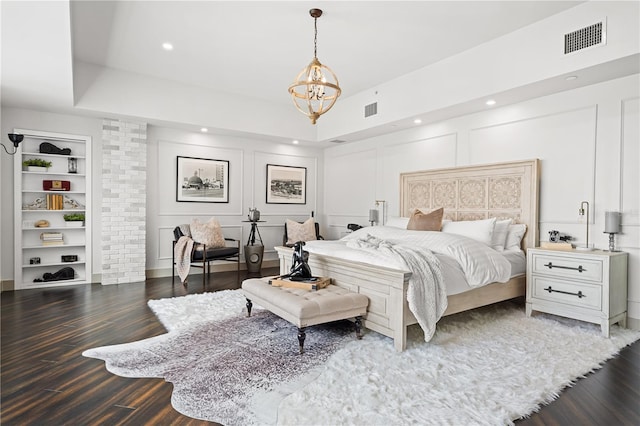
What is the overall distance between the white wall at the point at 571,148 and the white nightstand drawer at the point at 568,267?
547 millimetres

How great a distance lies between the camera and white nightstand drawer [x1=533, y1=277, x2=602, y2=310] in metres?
3.32

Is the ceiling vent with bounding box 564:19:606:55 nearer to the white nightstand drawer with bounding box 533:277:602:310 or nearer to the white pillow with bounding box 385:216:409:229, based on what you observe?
the white nightstand drawer with bounding box 533:277:602:310

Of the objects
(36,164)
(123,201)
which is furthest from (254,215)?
(36,164)

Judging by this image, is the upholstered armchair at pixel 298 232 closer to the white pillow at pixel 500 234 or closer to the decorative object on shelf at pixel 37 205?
the white pillow at pixel 500 234

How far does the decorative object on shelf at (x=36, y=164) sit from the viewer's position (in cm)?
506

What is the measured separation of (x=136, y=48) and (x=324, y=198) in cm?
454

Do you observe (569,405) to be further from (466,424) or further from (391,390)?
(391,390)

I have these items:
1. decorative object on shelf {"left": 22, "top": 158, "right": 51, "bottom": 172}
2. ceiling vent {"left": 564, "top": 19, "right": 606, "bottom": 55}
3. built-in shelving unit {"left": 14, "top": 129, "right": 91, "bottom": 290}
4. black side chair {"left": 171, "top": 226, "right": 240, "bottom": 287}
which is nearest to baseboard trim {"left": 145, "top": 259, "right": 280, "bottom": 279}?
black side chair {"left": 171, "top": 226, "right": 240, "bottom": 287}

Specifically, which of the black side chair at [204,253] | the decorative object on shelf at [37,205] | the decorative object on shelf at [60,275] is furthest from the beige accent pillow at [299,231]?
the decorative object on shelf at [37,205]

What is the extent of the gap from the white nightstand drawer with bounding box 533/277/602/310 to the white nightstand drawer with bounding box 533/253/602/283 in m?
0.07

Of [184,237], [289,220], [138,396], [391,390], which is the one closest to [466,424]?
[391,390]

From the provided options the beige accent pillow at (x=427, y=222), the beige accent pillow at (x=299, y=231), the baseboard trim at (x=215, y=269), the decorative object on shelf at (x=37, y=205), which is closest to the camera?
the beige accent pillow at (x=427, y=222)

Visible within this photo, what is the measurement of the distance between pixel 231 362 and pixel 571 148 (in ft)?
13.7

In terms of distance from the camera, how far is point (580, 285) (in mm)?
3416
